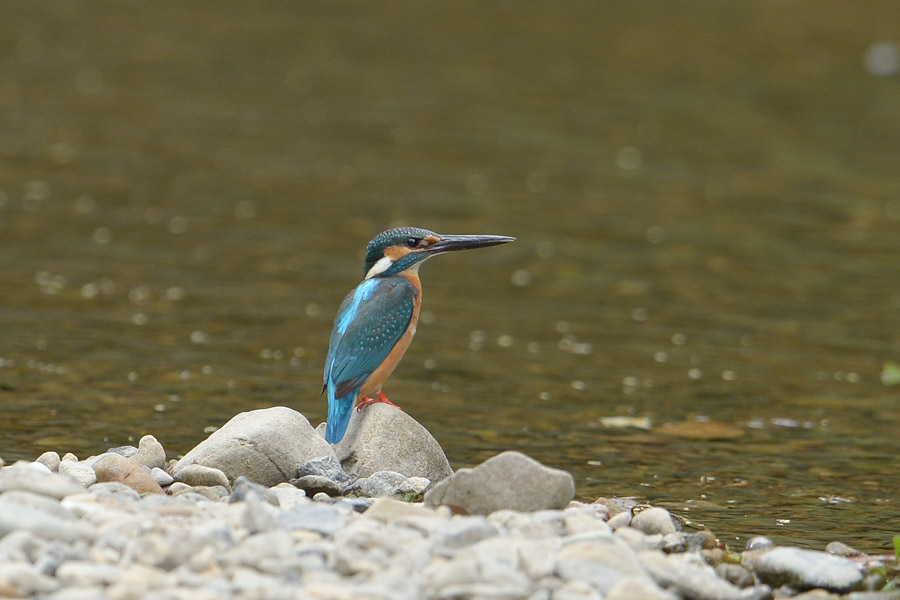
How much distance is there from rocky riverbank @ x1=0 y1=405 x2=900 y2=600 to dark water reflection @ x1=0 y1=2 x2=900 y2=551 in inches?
43.2

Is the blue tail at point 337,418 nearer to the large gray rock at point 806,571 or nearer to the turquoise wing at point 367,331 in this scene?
the turquoise wing at point 367,331

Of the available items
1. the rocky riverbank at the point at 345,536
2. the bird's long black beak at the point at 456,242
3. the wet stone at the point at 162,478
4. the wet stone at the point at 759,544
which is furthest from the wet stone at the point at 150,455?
the wet stone at the point at 759,544

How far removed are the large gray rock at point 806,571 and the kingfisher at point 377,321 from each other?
2454 mm

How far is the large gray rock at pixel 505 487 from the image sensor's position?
679cm

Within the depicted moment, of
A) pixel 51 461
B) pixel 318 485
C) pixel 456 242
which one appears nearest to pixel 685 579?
pixel 318 485

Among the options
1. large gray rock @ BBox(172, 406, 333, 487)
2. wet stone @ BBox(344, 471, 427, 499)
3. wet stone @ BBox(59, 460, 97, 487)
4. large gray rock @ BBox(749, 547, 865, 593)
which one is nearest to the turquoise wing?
large gray rock @ BBox(172, 406, 333, 487)

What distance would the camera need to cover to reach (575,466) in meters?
9.09

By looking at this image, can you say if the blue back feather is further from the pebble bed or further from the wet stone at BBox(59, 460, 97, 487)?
the wet stone at BBox(59, 460, 97, 487)

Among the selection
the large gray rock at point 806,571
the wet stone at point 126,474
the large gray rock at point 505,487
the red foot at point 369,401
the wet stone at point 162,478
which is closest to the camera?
the large gray rock at point 806,571

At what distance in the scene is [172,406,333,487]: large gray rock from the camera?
7.47m

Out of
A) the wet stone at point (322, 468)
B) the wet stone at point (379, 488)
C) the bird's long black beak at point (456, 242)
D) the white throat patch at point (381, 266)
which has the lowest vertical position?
the wet stone at point (379, 488)

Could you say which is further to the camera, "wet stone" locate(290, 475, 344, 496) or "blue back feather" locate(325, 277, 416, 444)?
"blue back feather" locate(325, 277, 416, 444)

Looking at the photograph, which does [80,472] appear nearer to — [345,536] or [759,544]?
[345,536]

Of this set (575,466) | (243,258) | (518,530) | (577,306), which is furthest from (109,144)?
(518,530)
